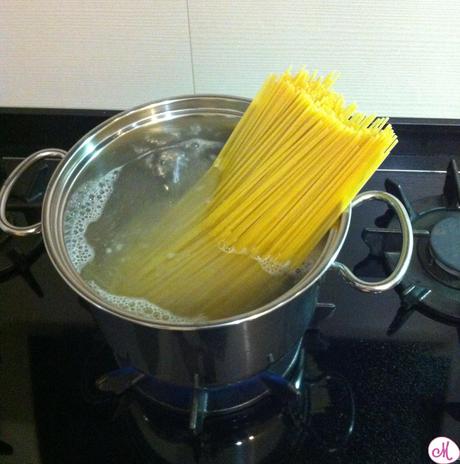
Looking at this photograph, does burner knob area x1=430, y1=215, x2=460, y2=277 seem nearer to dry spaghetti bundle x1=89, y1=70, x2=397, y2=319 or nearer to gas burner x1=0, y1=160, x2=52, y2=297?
dry spaghetti bundle x1=89, y1=70, x2=397, y2=319

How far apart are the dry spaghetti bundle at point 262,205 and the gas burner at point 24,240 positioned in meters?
0.19

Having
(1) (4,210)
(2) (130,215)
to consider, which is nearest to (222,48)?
(2) (130,215)

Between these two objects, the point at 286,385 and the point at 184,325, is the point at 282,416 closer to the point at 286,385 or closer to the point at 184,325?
the point at 286,385

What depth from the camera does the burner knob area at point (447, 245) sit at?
0.78 meters

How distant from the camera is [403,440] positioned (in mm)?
695

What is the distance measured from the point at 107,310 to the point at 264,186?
0.23 meters

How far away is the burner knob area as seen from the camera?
78 cm

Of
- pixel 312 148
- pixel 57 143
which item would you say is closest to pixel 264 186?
pixel 312 148

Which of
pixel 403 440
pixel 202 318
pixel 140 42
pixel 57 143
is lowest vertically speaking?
pixel 403 440

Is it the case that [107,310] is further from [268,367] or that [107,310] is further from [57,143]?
[57,143]

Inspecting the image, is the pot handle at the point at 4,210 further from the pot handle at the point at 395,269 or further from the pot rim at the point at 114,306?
the pot handle at the point at 395,269

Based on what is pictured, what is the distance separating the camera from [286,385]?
2.37 ft

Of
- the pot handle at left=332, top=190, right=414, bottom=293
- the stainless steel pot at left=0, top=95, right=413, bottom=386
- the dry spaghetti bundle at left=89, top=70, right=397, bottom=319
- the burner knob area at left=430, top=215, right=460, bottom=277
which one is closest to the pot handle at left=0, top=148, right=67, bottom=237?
the stainless steel pot at left=0, top=95, right=413, bottom=386

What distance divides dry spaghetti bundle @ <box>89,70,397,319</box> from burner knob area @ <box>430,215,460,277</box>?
8.3 inches
